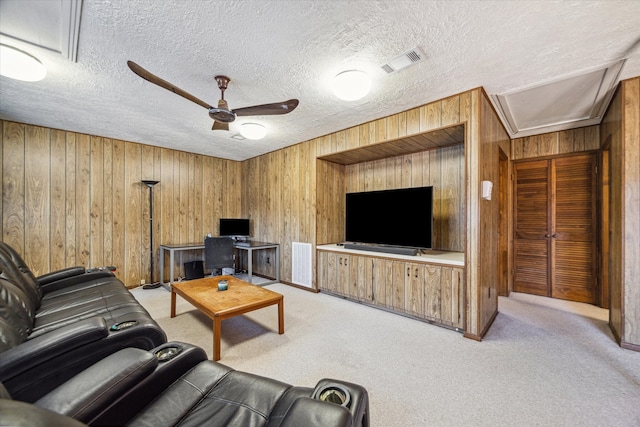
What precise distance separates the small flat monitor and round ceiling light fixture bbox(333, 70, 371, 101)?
153 inches

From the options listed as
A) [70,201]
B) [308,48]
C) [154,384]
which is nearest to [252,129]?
[308,48]

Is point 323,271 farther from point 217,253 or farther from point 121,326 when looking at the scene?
point 121,326

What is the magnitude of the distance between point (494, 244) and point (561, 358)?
1.28 metres

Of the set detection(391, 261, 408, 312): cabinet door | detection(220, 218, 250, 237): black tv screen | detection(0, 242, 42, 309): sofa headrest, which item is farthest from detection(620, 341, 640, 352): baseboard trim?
detection(220, 218, 250, 237): black tv screen

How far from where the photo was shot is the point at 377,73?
2.23 metres

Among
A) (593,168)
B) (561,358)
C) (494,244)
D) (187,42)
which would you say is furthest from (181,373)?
(593,168)

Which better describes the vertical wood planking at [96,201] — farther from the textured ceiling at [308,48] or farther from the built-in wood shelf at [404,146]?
the built-in wood shelf at [404,146]

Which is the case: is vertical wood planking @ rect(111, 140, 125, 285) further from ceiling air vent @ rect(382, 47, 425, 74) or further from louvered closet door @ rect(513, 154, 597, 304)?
louvered closet door @ rect(513, 154, 597, 304)

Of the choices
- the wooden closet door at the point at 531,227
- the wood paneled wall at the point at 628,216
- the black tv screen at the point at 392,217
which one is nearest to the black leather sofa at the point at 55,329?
the black tv screen at the point at 392,217

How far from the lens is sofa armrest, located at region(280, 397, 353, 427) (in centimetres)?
76

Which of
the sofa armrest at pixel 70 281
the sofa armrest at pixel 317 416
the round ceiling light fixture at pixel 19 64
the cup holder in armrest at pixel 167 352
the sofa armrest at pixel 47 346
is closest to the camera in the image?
the sofa armrest at pixel 317 416

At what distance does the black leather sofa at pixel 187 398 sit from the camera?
823 millimetres

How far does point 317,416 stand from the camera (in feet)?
2.54

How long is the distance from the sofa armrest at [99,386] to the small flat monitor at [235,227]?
4.35m
